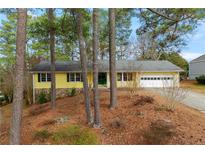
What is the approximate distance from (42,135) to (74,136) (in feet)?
4.13

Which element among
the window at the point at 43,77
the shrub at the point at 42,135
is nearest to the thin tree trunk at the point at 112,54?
the shrub at the point at 42,135

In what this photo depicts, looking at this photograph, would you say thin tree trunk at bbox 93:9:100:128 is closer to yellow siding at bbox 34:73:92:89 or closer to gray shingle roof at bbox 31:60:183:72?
yellow siding at bbox 34:73:92:89

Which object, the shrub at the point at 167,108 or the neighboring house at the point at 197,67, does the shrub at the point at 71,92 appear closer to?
the shrub at the point at 167,108

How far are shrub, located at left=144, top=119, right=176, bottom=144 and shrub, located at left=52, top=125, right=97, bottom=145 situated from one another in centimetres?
177

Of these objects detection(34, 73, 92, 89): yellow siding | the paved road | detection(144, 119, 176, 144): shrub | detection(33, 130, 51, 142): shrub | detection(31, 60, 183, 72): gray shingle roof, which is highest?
detection(31, 60, 183, 72): gray shingle roof

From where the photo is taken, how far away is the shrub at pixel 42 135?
940 cm

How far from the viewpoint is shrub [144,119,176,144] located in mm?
7945

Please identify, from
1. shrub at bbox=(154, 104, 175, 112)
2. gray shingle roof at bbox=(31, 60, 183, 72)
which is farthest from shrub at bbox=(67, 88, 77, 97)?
shrub at bbox=(154, 104, 175, 112)

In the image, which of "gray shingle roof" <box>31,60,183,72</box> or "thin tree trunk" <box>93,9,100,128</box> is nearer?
"thin tree trunk" <box>93,9,100,128</box>

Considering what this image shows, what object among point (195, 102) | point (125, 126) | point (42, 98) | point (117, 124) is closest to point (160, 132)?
point (125, 126)

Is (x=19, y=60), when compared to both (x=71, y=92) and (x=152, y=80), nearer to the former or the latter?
(x=71, y=92)
